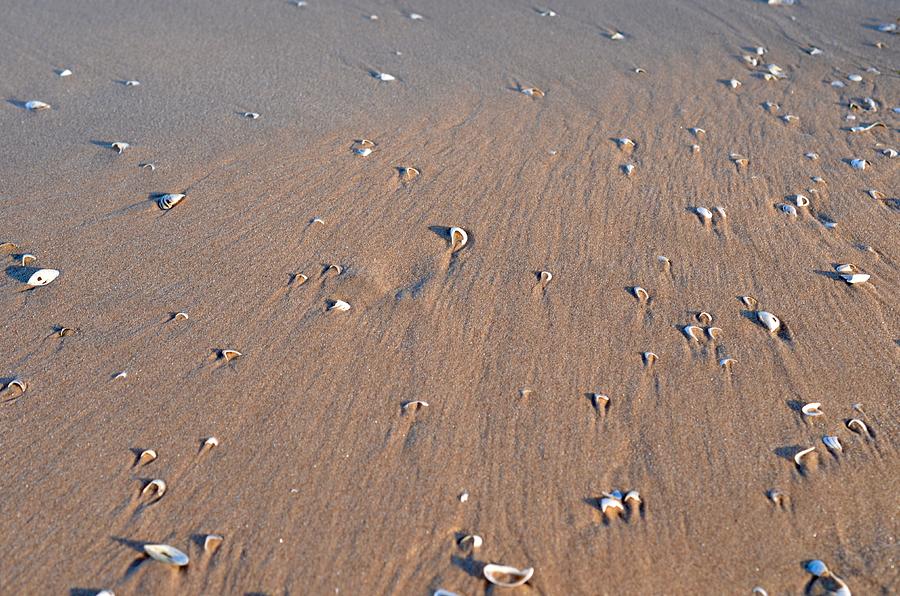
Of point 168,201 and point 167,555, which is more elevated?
point 168,201

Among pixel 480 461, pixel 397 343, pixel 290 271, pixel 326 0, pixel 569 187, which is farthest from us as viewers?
pixel 326 0

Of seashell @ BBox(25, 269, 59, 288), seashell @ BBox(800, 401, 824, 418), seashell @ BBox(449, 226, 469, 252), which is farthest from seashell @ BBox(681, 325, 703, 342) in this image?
seashell @ BBox(25, 269, 59, 288)

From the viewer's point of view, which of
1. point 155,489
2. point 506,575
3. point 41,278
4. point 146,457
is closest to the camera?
point 506,575

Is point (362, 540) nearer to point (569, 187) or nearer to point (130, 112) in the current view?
point (569, 187)

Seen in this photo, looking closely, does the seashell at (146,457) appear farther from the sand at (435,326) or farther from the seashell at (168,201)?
the seashell at (168,201)

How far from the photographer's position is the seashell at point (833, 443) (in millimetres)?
3244

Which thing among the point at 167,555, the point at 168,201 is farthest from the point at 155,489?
the point at 168,201

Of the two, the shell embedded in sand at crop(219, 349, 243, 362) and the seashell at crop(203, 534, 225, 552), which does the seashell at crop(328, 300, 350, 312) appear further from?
the seashell at crop(203, 534, 225, 552)

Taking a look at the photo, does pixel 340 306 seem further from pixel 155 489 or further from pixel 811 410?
pixel 811 410

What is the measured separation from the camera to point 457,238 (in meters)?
4.42

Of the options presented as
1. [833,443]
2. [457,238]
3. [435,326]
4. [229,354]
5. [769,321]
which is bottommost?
[229,354]

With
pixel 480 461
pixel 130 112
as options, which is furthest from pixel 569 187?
pixel 130 112

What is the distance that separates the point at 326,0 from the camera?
26.2 feet

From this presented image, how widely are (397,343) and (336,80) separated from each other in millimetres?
3442
